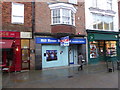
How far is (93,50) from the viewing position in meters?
15.8

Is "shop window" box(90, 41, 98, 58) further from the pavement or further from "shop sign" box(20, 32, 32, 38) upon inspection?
"shop sign" box(20, 32, 32, 38)

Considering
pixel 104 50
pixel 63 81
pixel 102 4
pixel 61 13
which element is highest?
pixel 102 4

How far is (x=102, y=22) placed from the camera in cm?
1662

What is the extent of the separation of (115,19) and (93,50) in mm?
5878

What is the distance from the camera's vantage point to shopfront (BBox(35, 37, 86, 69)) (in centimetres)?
1218

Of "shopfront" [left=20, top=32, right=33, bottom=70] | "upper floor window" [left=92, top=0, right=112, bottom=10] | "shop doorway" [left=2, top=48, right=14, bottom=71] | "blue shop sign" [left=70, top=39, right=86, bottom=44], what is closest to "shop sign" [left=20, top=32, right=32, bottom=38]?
"shopfront" [left=20, top=32, right=33, bottom=70]

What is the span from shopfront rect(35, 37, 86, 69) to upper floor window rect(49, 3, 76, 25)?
2.02 m

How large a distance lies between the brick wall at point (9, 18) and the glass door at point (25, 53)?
4.07ft

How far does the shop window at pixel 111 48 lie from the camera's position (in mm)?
17062

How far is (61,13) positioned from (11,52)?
6.25m

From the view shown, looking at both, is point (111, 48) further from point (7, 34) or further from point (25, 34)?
point (7, 34)

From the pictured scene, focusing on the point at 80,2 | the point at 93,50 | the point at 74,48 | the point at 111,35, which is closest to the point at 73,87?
the point at 74,48

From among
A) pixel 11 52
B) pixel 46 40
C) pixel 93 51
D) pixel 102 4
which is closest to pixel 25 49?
pixel 11 52

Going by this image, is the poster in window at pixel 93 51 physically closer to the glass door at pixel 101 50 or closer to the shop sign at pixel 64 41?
the glass door at pixel 101 50
